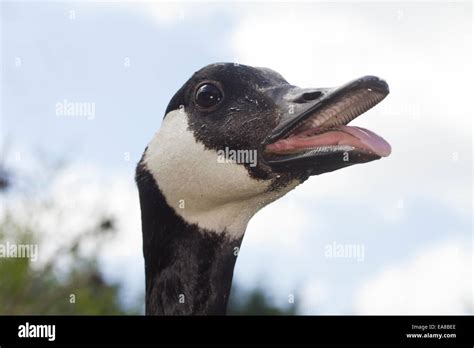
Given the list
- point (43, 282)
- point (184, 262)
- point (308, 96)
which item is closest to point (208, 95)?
point (308, 96)

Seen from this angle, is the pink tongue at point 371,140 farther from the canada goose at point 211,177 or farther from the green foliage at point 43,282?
the green foliage at point 43,282

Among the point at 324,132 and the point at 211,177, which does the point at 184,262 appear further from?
A: the point at 324,132

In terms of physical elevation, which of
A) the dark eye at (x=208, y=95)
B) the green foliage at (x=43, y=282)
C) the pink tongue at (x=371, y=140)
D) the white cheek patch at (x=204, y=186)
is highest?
the dark eye at (x=208, y=95)

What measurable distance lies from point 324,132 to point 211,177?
840 millimetres

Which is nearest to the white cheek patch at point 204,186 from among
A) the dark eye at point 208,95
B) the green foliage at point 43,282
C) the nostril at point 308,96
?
the dark eye at point 208,95

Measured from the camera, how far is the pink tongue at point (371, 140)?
452cm

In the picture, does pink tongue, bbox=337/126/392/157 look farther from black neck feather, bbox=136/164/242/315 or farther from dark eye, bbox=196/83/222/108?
black neck feather, bbox=136/164/242/315

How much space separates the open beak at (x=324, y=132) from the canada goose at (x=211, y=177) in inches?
0.6

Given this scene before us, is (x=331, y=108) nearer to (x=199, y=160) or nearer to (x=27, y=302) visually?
(x=199, y=160)

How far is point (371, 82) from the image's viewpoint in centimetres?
443

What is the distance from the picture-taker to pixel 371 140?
4.59 meters

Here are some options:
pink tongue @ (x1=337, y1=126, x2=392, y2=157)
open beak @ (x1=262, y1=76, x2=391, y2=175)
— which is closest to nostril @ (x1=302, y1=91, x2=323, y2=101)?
open beak @ (x1=262, y1=76, x2=391, y2=175)
